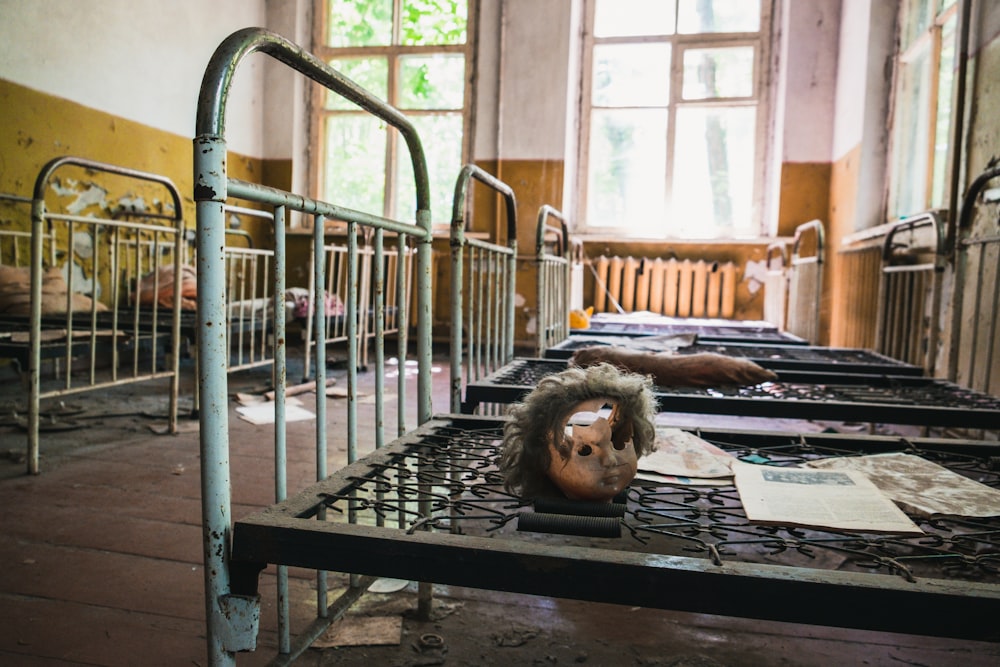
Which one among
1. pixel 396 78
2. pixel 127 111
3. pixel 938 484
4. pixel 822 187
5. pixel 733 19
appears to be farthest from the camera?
pixel 396 78

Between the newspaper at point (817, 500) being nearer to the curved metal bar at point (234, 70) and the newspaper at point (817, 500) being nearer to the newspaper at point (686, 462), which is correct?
the newspaper at point (686, 462)

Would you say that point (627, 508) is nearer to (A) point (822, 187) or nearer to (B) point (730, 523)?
(B) point (730, 523)

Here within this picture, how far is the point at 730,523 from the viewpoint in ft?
3.27

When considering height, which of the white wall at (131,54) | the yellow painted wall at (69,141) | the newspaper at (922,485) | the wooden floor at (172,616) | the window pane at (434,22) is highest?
the window pane at (434,22)

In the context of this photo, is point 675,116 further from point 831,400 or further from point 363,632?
point 363,632

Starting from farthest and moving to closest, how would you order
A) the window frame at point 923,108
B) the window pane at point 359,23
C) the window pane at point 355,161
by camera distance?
the window pane at point 355,161, the window pane at point 359,23, the window frame at point 923,108

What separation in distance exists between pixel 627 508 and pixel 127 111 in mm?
5324

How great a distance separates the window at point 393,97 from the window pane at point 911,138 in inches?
141

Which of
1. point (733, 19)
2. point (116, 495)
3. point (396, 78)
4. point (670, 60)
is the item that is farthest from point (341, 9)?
point (116, 495)

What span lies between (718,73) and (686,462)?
5.74m

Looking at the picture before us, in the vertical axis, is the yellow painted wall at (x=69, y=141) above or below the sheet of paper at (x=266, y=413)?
above

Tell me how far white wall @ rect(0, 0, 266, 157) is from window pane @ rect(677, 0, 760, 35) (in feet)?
13.2

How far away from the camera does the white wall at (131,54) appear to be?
4184 mm

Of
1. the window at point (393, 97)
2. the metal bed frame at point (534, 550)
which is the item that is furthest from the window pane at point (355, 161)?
the metal bed frame at point (534, 550)
